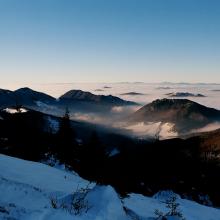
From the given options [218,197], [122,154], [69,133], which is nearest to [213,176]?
[218,197]

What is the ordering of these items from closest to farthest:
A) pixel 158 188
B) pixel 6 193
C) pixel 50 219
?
pixel 50 219 < pixel 6 193 < pixel 158 188

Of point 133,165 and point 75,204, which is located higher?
point 75,204

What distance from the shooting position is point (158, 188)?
105250mm

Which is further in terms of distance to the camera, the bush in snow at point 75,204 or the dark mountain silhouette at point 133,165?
the dark mountain silhouette at point 133,165

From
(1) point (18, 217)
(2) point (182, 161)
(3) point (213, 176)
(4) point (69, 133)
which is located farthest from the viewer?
(2) point (182, 161)

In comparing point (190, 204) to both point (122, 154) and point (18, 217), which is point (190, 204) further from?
point (122, 154)

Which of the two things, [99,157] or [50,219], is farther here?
[99,157]

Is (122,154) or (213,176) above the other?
(122,154)

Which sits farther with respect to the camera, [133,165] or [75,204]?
[133,165]

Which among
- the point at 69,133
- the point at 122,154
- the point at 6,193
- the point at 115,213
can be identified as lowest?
the point at 122,154

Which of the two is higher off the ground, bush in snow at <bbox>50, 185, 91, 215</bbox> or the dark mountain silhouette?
bush in snow at <bbox>50, 185, 91, 215</bbox>

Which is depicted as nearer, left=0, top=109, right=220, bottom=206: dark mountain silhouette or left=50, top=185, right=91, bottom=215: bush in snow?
left=50, top=185, right=91, bottom=215: bush in snow

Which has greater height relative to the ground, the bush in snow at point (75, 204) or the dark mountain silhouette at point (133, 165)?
the bush in snow at point (75, 204)

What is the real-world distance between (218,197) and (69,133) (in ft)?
186
